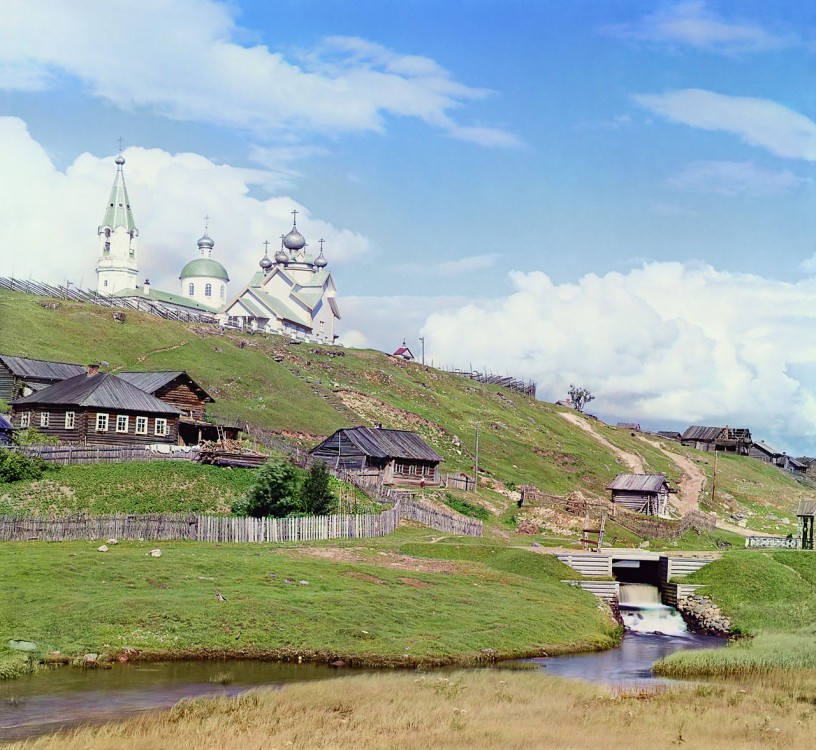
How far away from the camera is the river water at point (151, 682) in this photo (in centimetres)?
2638

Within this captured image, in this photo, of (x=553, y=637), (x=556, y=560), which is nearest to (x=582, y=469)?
(x=556, y=560)

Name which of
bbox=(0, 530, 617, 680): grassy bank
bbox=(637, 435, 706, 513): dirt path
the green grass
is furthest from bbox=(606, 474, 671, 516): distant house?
bbox=(0, 530, 617, 680): grassy bank

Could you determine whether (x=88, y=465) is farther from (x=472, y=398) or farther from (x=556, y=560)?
(x=472, y=398)

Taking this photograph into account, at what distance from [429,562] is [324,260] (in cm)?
14804

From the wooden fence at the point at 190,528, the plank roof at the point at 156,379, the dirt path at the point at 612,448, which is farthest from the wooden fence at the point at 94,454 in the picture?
the dirt path at the point at 612,448

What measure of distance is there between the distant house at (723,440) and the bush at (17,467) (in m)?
145

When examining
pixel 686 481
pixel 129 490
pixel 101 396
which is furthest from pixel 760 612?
pixel 686 481

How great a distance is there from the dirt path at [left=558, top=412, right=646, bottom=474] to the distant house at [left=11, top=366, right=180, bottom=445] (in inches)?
2832

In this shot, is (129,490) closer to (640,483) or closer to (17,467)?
(17,467)

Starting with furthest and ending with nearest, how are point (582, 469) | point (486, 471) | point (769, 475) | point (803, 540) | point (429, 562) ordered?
point (769, 475)
point (582, 469)
point (486, 471)
point (803, 540)
point (429, 562)

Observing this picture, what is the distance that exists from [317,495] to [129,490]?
10935 millimetres

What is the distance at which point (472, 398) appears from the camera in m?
150

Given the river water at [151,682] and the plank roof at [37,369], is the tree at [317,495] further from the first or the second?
the plank roof at [37,369]

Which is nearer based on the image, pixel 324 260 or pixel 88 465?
pixel 88 465
